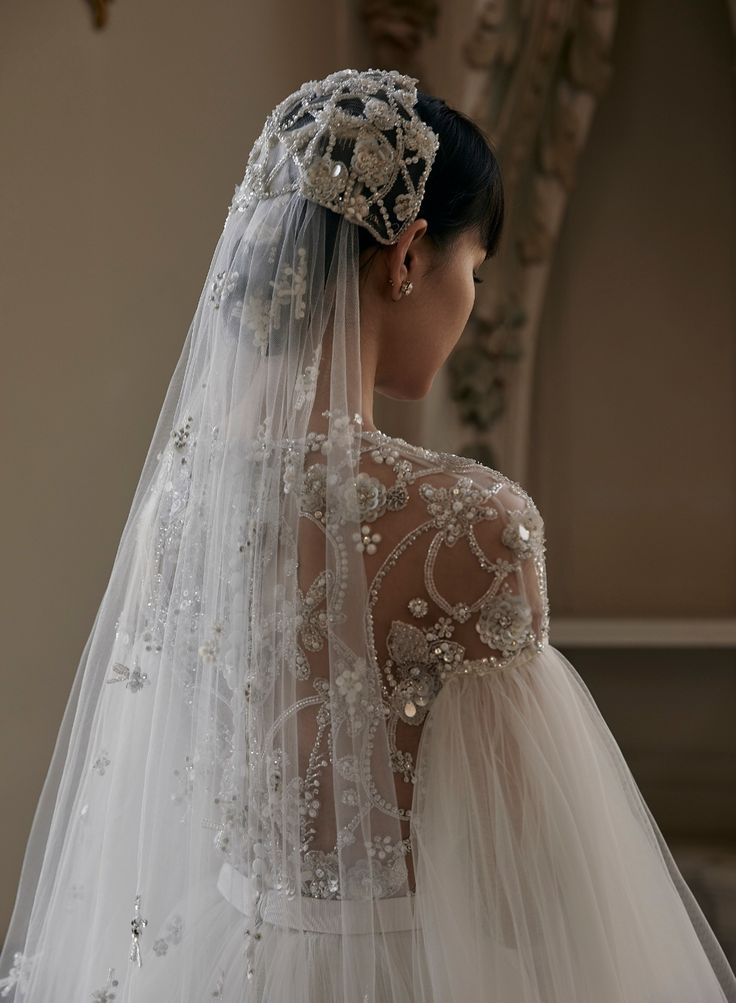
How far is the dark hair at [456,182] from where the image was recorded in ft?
3.58

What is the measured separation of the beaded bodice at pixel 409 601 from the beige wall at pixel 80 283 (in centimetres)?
75

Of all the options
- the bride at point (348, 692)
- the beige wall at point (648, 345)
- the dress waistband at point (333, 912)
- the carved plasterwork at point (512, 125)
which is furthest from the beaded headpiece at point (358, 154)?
the beige wall at point (648, 345)

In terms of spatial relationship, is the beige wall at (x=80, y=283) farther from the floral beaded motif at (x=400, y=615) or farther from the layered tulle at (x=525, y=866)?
the layered tulle at (x=525, y=866)

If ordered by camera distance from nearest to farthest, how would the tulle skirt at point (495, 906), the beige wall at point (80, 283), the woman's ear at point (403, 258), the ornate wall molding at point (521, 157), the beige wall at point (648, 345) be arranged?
the tulle skirt at point (495, 906) < the woman's ear at point (403, 258) < the beige wall at point (80, 283) < the ornate wall molding at point (521, 157) < the beige wall at point (648, 345)

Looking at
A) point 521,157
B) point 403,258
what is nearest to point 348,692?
point 403,258

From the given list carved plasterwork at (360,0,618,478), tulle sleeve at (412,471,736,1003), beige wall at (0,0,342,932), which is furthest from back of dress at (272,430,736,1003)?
carved plasterwork at (360,0,618,478)

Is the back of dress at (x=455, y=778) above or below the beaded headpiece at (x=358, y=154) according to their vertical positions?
below

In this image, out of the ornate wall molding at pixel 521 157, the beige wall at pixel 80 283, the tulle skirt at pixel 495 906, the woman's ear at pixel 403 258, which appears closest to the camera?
the tulle skirt at pixel 495 906

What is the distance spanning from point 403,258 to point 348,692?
424mm

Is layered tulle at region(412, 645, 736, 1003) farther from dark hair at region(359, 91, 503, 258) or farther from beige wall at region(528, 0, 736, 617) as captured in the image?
beige wall at region(528, 0, 736, 617)

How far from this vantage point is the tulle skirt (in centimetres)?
95

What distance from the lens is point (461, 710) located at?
Result: 38.6 inches

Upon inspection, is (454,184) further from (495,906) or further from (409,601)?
(495,906)

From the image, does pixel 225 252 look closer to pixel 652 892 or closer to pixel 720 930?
pixel 652 892
